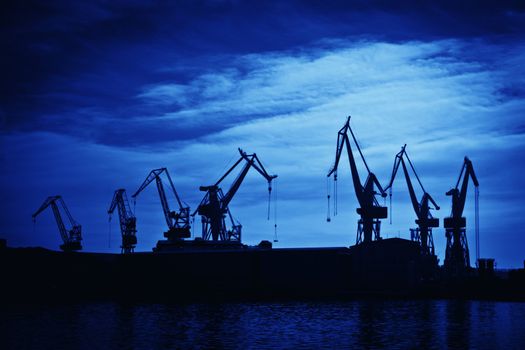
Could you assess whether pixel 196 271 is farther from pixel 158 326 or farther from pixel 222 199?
pixel 158 326

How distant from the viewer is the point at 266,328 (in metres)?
50.0

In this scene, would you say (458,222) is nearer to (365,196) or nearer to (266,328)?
(365,196)

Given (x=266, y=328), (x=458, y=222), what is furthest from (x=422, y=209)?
(x=266, y=328)

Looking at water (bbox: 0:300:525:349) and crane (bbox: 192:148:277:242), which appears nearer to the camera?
water (bbox: 0:300:525:349)

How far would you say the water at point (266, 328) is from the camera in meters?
39.8

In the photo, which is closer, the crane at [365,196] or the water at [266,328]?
the water at [266,328]

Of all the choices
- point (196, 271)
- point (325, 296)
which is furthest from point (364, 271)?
point (196, 271)

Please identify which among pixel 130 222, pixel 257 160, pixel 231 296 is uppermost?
pixel 257 160

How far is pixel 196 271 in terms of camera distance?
109m

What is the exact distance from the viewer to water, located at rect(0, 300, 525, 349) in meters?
39.8

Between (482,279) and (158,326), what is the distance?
70702 mm

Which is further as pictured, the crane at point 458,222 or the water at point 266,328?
the crane at point 458,222

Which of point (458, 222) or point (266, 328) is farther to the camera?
point (458, 222)

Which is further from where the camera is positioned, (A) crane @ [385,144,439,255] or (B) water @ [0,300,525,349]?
(A) crane @ [385,144,439,255]
